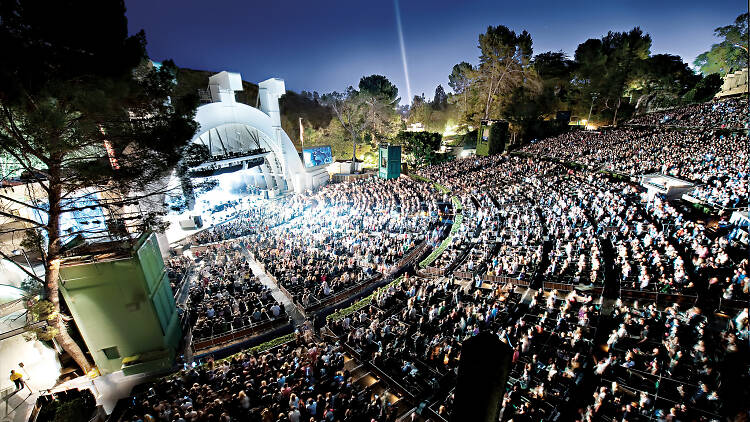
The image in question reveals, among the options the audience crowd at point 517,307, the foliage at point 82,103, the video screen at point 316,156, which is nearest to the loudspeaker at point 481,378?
the audience crowd at point 517,307

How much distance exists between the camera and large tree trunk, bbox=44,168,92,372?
7.52 meters

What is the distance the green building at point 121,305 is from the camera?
8.88 m

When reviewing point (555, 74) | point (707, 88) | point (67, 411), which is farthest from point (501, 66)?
point (67, 411)

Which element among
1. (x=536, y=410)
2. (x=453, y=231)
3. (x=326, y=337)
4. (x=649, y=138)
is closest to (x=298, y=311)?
(x=326, y=337)

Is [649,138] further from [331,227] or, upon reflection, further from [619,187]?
[331,227]

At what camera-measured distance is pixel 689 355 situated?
7023mm

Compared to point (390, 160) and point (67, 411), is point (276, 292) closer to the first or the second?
point (67, 411)

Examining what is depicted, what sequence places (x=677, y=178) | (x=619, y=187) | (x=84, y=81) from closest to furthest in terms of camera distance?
(x=84, y=81) < (x=677, y=178) < (x=619, y=187)

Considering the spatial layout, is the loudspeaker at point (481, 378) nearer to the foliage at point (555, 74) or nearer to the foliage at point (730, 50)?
the foliage at point (555, 74)

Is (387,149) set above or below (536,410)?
above

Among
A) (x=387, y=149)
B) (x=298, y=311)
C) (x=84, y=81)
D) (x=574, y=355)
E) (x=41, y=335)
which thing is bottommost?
(x=298, y=311)

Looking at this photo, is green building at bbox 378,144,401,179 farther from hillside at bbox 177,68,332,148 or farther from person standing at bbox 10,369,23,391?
hillside at bbox 177,68,332,148

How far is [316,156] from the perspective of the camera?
37.3 meters

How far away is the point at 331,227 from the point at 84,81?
15.5 meters
